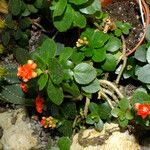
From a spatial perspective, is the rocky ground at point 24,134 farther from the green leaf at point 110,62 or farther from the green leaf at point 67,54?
the green leaf at point 67,54

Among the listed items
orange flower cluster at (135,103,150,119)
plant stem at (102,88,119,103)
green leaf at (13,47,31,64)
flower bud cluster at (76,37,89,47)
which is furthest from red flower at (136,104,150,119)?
green leaf at (13,47,31,64)

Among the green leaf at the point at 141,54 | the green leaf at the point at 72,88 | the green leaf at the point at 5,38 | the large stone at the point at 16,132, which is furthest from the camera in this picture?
the large stone at the point at 16,132

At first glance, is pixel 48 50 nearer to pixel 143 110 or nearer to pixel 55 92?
pixel 55 92

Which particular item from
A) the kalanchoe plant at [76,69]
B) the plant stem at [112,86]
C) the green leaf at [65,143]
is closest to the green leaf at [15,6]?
the kalanchoe plant at [76,69]

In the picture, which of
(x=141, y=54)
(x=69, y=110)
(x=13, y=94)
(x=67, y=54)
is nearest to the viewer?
(x=67, y=54)

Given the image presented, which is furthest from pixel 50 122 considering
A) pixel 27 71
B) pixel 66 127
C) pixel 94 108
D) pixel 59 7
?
pixel 59 7

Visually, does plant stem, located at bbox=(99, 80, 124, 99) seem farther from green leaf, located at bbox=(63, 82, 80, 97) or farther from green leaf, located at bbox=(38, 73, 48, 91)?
green leaf, located at bbox=(38, 73, 48, 91)
